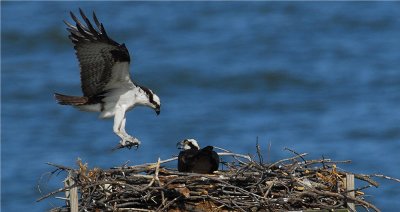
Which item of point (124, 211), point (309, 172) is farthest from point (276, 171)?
point (124, 211)

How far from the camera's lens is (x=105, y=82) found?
8852 millimetres

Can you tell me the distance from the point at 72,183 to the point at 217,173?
3.60ft

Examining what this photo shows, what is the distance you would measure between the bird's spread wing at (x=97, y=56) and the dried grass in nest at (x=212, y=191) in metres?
1.37

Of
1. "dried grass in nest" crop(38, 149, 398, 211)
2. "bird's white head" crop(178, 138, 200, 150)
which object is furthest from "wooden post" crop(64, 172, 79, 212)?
"bird's white head" crop(178, 138, 200, 150)

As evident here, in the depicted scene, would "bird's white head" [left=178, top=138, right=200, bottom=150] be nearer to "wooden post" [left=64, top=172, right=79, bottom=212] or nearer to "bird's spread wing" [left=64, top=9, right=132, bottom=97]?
"bird's spread wing" [left=64, top=9, right=132, bottom=97]

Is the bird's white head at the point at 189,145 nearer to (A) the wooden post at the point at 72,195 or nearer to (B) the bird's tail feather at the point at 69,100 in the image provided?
(B) the bird's tail feather at the point at 69,100

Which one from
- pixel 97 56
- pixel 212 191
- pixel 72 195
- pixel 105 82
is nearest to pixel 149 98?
pixel 105 82

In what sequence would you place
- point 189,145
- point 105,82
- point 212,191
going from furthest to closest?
point 105,82 < point 189,145 < point 212,191

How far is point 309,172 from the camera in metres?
7.61

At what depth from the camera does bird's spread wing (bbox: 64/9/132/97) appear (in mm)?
8400

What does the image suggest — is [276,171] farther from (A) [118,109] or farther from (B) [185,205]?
(A) [118,109]

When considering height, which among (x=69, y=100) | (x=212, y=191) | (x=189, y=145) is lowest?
(x=212, y=191)

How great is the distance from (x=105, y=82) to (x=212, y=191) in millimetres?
1984

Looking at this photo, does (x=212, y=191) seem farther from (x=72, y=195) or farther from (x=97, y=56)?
(x=97, y=56)
